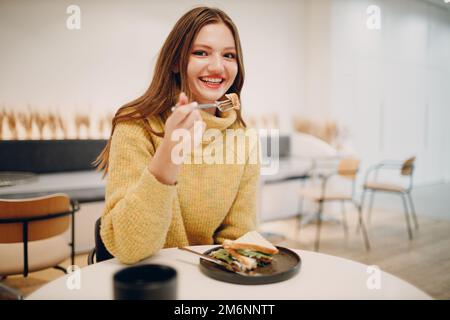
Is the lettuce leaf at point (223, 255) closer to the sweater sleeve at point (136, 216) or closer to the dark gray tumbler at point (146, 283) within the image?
the sweater sleeve at point (136, 216)

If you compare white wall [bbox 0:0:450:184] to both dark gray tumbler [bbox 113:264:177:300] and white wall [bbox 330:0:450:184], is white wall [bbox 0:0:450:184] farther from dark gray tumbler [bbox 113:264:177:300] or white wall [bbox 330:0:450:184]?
dark gray tumbler [bbox 113:264:177:300]

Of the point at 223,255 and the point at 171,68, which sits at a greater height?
the point at 171,68

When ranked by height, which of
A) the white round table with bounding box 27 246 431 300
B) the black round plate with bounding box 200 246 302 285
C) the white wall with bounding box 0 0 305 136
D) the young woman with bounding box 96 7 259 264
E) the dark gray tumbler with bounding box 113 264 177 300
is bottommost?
the white round table with bounding box 27 246 431 300

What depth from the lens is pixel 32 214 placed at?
6.29 feet

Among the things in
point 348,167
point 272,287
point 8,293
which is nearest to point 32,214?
point 8,293

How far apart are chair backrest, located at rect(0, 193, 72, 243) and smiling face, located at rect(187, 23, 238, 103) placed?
Result: 123 cm

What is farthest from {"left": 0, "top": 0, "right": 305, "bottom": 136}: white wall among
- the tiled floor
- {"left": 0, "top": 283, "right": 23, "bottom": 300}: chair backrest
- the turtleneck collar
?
the turtleneck collar

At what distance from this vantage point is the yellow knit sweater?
864mm

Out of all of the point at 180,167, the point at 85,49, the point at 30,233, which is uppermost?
the point at 85,49

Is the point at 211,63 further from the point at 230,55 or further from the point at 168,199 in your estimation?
the point at 168,199

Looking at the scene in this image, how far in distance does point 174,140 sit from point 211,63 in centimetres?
41

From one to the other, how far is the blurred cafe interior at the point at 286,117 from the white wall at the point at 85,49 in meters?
0.01

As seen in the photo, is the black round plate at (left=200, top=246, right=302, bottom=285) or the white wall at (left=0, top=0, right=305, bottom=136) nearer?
the black round plate at (left=200, top=246, right=302, bottom=285)

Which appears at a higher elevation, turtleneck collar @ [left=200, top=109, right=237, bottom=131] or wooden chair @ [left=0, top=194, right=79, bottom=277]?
turtleneck collar @ [left=200, top=109, right=237, bottom=131]
